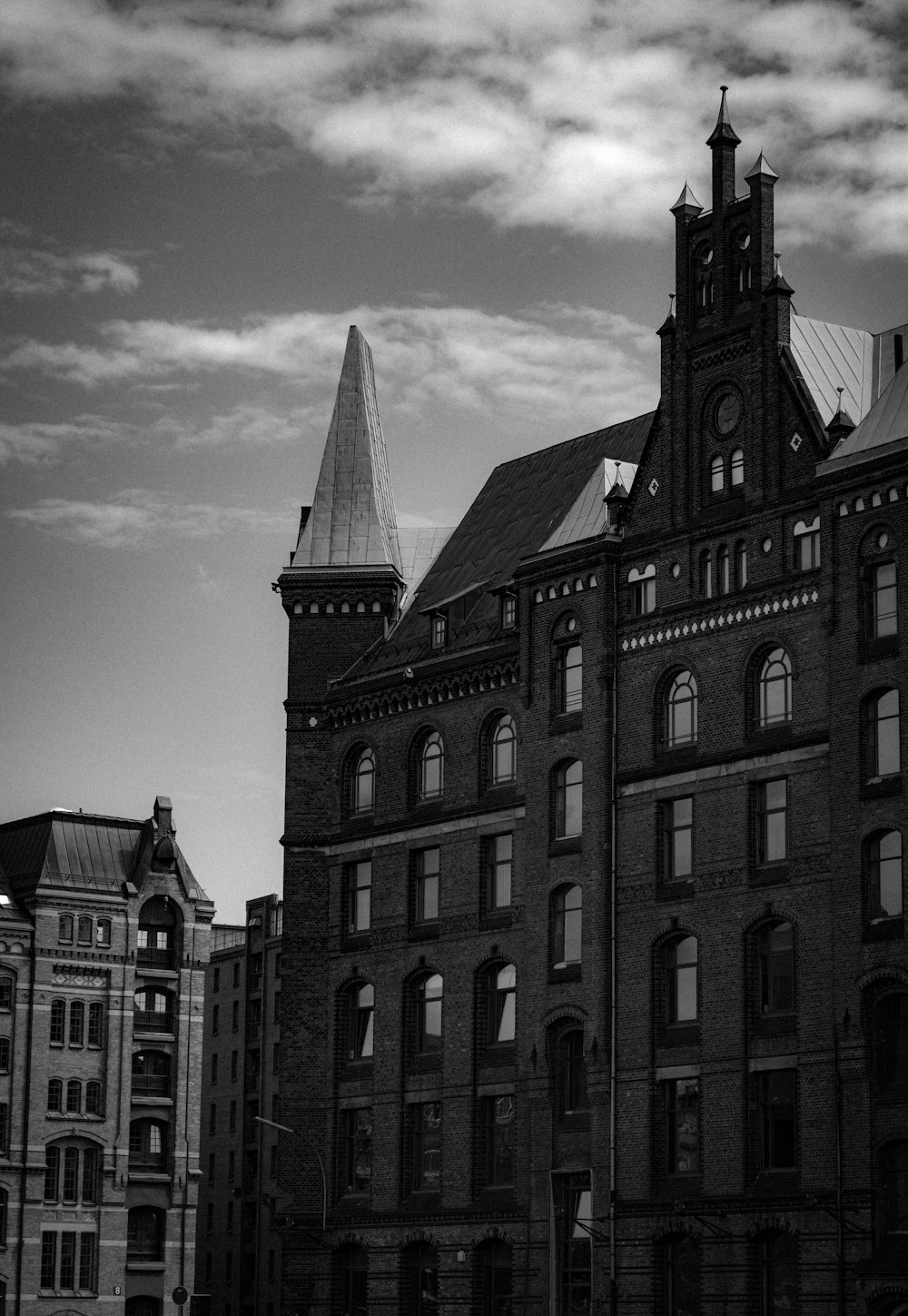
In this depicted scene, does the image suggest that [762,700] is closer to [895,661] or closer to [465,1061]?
[895,661]

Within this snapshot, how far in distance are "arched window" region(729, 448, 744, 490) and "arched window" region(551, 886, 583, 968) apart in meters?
11.3

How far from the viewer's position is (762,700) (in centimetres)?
5925

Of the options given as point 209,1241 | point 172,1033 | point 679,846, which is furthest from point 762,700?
point 209,1241

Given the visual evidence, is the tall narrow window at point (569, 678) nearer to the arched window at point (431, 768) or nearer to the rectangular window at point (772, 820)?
the arched window at point (431, 768)

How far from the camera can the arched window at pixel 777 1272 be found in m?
55.0

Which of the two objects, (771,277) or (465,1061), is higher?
(771,277)

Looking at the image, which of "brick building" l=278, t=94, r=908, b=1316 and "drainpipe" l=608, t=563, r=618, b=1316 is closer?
"brick building" l=278, t=94, r=908, b=1316

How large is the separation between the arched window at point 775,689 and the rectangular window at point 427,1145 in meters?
15.6

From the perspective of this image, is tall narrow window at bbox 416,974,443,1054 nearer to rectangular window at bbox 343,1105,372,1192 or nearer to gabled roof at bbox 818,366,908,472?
rectangular window at bbox 343,1105,372,1192

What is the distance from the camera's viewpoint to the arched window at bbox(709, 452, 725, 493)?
2432 inches

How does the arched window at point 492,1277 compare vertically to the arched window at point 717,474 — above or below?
below

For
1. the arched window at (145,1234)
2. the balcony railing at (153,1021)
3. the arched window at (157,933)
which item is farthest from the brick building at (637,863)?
the arched window at (145,1234)

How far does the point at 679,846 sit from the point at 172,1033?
2033 inches

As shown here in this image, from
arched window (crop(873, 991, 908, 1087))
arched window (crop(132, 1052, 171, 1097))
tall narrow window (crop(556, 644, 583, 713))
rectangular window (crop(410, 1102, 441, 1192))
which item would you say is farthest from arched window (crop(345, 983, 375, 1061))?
arched window (crop(132, 1052, 171, 1097))
